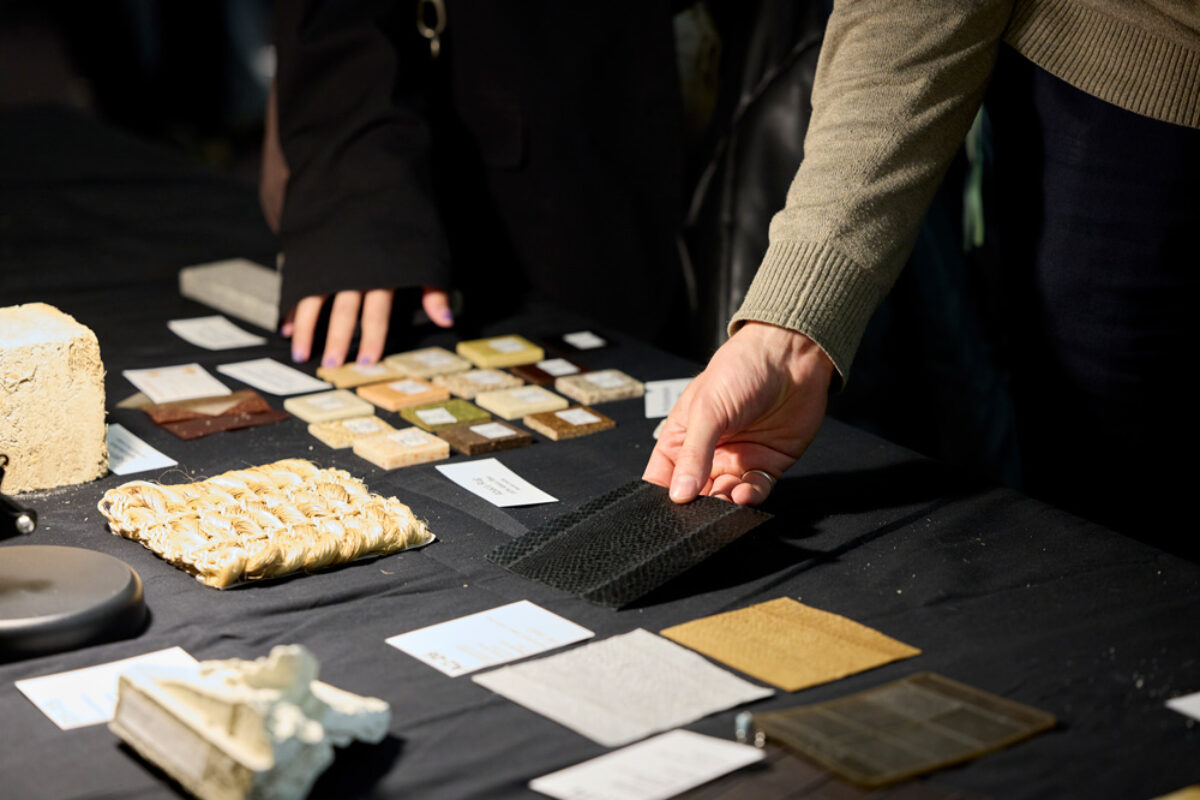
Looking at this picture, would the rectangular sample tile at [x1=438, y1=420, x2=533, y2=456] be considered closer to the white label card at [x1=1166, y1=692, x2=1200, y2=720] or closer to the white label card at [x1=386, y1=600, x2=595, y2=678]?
the white label card at [x1=386, y1=600, x2=595, y2=678]

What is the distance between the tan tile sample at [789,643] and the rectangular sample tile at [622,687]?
0.09 ft

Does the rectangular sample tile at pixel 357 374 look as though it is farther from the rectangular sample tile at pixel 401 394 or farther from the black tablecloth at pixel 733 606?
the black tablecloth at pixel 733 606

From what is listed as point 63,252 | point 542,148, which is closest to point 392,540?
point 542,148

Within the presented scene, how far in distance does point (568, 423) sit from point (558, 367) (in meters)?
0.28

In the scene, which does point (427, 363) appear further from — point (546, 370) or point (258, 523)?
point (258, 523)

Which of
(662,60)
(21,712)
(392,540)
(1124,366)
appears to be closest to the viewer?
(21,712)

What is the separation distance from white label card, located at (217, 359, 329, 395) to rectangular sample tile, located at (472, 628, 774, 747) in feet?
3.07

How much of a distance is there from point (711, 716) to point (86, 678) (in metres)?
0.55

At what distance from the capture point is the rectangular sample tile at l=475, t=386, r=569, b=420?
5.98 feet

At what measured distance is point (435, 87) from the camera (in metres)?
2.55

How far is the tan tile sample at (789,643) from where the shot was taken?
1083 mm

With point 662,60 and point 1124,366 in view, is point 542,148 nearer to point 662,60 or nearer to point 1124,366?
point 662,60

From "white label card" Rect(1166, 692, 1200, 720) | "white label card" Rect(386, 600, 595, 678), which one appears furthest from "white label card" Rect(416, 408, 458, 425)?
"white label card" Rect(1166, 692, 1200, 720)

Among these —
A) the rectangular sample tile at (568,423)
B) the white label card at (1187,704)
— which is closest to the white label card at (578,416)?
the rectangular sample tile at (568,423)
